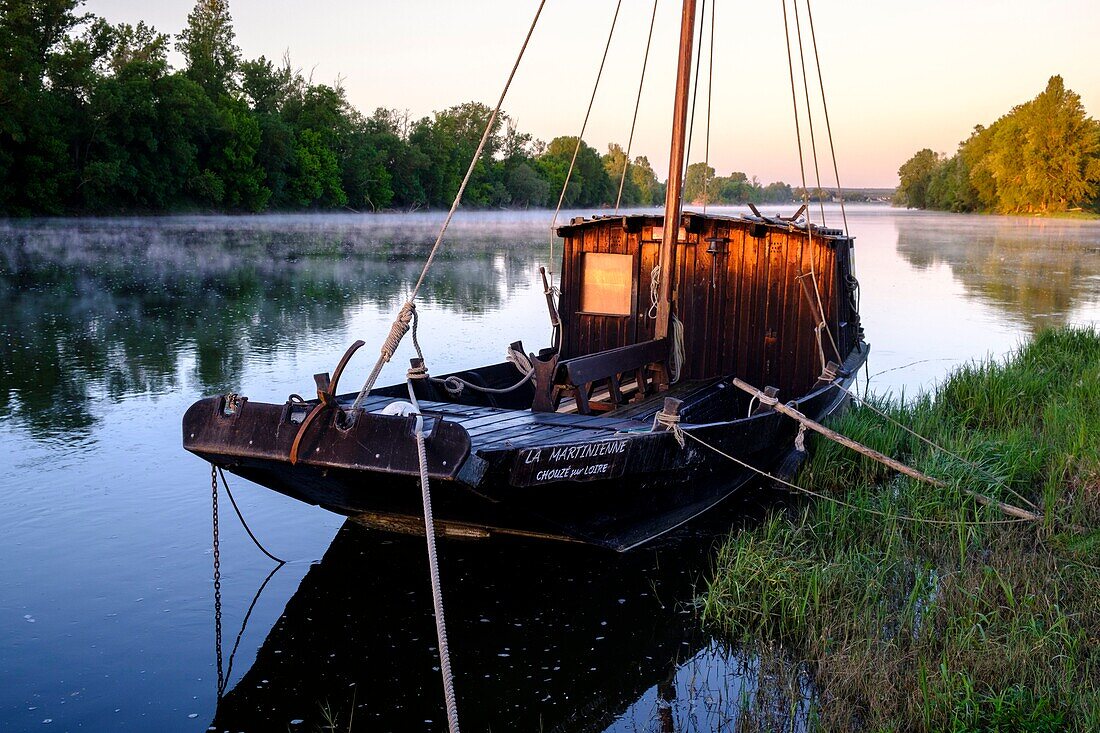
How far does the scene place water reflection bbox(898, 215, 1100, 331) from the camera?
2359 centimetres

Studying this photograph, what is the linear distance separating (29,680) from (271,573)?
196 centimetres

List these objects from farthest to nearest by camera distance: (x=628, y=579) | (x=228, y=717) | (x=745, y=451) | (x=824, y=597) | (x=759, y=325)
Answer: (x=759, y=325) < (x=745, y=451) < (x=628, y=579) < (x=824, y=597) < (x=228, y=717)

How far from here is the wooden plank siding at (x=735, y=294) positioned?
9938mm

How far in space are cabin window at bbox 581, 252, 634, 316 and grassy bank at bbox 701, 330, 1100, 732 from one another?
2520mm

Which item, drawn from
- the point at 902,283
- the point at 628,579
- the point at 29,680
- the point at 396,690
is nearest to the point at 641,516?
the point at 628,579

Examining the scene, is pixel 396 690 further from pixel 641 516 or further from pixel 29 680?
pixel 641 516

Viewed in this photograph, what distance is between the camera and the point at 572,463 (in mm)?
6309

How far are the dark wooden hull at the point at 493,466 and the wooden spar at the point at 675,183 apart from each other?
146 cm

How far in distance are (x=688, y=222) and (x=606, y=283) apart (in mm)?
1074

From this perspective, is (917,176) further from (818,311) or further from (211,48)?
(818,311)

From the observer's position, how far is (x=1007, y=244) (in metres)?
50.2

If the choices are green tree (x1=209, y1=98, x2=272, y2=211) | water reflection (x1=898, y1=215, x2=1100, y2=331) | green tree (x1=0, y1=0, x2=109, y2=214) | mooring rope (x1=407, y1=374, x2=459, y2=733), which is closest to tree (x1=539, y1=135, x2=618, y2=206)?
green tree (x1=209, y1=98, x2=272, y2=211)

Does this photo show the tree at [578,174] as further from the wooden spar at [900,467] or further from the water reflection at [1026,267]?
the wooden spar at [900,467]

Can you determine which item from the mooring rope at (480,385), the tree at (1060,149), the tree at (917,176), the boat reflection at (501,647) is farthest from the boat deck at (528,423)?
the tree at (917,176)
